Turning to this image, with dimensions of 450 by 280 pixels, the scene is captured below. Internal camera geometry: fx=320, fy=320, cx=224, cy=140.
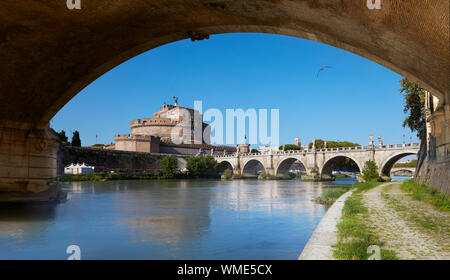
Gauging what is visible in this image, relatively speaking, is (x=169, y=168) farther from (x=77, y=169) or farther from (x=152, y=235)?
(x=152, y=235)

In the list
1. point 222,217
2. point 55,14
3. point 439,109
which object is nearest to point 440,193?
point 439,109

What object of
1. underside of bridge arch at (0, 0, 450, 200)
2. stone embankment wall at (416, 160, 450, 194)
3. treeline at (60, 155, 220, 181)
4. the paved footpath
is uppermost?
underside of bridge arch at (0, 0, 450, 200)

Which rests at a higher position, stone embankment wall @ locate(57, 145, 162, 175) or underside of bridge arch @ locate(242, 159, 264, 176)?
stone embankment wall @ locate(57, 145, 162, 175)

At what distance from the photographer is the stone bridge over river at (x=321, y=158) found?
39781 millimetres

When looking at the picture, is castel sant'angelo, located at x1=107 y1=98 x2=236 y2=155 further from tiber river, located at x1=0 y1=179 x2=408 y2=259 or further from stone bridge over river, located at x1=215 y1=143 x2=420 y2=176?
tiber river, located at x1=0 y1=179 x2=408 y2=259

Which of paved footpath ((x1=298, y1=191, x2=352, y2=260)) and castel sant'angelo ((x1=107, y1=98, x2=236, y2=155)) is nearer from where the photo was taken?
paved footpath ((x1=298, y1=191, x2=352, y2=260))

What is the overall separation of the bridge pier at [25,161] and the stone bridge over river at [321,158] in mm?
36629

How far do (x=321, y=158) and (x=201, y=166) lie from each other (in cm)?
2078

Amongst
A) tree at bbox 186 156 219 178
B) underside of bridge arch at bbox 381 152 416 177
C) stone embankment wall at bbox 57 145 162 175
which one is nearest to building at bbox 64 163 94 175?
stone embankment wall at bbox 57 145 162 175

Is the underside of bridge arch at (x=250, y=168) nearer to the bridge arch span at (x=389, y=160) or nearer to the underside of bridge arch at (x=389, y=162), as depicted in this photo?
the underside of bridge arch at (x=389, y=162)

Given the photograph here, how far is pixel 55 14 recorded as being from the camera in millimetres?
6195

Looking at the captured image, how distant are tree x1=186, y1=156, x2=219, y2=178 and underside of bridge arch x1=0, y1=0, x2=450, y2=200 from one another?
151 feet

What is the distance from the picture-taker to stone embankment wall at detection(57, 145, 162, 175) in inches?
1859

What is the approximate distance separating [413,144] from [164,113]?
205ft
